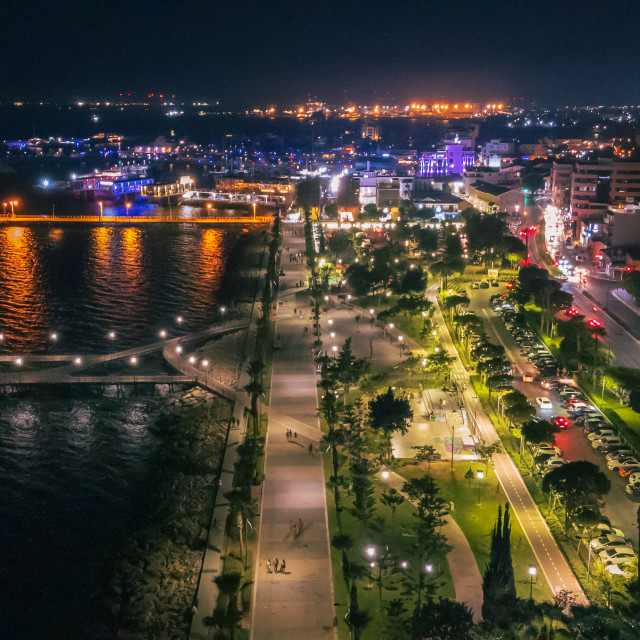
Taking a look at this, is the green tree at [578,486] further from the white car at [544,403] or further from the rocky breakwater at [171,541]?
the rocky breakwater at [171,541]

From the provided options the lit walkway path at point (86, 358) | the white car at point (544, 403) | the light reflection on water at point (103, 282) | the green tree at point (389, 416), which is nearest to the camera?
the green tree at point (389, 416)

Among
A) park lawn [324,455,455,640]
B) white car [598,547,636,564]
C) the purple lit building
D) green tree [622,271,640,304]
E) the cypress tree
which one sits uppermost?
the purple lit building

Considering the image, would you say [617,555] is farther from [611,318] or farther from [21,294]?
[21,294]

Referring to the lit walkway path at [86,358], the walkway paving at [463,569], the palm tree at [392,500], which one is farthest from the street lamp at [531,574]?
the lit walkway path at [86,358]

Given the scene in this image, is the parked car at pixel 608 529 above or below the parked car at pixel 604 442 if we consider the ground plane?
below

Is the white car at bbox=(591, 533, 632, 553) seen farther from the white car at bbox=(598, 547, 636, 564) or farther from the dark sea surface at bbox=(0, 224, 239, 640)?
the dark sea surface at bbox=(0, 224, 239, 640)

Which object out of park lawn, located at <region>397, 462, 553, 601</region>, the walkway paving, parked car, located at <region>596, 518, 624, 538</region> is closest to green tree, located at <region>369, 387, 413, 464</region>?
park lawn, located at <region>397, 462, 553, 601</region>

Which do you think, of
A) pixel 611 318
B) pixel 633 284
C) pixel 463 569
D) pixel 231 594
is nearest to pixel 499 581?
pixel 463 569
